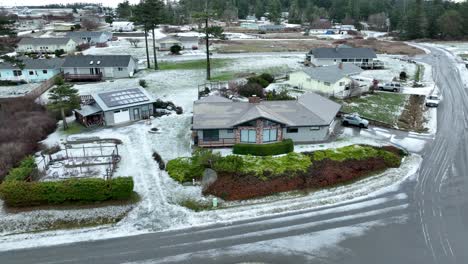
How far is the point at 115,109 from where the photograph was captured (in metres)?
42.5

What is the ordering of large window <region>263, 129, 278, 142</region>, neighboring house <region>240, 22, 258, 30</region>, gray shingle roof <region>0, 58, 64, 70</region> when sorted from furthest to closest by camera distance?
1. neighboring house <region>240, 22, 258, 30</region>
2. gray shingle roof <region>0, 58, 64, 70</region>
3. large window <region>263, 129, 278, 142</region>

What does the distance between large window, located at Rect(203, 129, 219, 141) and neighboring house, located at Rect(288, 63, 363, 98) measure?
24.1 metres

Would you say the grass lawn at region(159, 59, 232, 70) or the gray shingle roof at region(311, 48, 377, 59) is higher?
the gray shingle roof at region(311, 48, 377, 59)

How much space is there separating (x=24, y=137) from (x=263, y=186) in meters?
25.8

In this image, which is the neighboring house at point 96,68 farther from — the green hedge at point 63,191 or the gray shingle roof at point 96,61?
the green hedge at point 63,191

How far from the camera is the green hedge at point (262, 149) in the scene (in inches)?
1341

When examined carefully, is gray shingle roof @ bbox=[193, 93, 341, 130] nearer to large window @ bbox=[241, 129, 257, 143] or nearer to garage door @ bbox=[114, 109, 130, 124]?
large window @ bbox=[241, 129, 257, 143]

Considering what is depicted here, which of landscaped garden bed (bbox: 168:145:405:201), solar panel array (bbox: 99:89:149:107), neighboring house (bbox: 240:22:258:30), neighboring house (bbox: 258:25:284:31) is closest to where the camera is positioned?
landscaped garden bed (bbox: 168:145:405:201)

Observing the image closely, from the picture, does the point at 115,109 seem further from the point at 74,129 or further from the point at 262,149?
the point at 262,149

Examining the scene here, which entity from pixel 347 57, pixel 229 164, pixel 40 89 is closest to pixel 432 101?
pixel 347 57

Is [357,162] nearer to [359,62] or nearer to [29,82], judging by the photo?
[359,62]

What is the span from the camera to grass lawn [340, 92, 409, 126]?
4603 centimetres

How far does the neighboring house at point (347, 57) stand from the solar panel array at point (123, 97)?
145ft

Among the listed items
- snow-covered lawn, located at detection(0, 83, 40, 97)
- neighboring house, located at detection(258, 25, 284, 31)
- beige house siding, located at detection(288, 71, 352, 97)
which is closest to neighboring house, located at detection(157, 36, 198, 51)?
snow-covered lawn, located at detection(0, 83, 40, 97)
